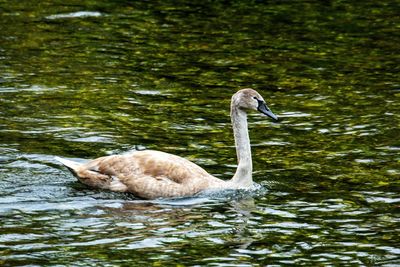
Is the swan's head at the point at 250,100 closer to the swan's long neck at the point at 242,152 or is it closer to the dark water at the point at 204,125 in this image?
the swan's long neck at the point at 242,152

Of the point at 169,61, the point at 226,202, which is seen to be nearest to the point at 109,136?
the point at 226,202

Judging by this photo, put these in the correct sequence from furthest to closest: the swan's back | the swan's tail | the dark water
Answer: the swan's tail → the swan's back → the dark water

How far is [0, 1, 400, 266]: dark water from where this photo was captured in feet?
42.8

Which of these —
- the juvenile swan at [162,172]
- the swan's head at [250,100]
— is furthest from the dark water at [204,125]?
the swan's head at [250,100]

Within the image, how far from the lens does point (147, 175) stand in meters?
15.3

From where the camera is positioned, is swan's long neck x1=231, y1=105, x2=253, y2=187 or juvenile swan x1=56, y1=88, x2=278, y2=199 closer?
juvenile swan x1=56, y1=88, x2=278, y2=199

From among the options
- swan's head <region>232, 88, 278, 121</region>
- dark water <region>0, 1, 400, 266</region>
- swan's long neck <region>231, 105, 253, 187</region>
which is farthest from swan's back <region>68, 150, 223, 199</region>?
swan's head <region>232, 88, 278, 121</region>

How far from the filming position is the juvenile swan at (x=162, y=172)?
49.8 feet

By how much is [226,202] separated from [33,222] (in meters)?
2.63

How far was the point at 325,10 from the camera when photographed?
2683cm

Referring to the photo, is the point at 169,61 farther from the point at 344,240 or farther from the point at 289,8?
the point at 344,240

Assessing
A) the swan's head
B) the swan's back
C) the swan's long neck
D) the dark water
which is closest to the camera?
the dark water

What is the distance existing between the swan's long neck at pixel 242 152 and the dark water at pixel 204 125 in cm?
22

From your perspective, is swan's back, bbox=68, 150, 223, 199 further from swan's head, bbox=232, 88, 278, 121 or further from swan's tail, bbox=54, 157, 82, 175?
swan's head, bbox=232, 88, 278, 121
